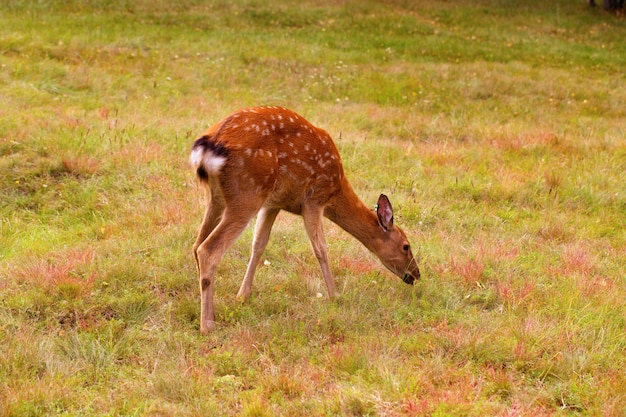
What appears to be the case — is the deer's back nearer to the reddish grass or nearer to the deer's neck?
the deer's neck

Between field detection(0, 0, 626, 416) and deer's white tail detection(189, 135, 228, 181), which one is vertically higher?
deer's white tail detection(189, 135, 228, 181)

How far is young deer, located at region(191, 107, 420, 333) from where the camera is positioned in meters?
5.41

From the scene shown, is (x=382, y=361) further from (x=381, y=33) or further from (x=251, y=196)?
(x=381, y=33)

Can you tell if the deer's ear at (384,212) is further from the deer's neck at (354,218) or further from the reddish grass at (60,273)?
the reddish grass at (60,273)

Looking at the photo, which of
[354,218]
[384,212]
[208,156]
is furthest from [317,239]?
[208,156]

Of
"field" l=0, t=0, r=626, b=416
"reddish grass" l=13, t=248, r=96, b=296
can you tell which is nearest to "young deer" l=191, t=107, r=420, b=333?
"field" l=0, t=0, r=626, b=416

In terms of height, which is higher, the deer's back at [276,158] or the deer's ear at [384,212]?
the deer's back at [276,158]

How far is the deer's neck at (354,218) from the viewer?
20.5 feet

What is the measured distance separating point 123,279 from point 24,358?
4.40 ft

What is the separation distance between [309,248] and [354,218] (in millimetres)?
752

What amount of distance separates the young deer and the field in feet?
0.94

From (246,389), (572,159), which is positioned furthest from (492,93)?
(246,389)

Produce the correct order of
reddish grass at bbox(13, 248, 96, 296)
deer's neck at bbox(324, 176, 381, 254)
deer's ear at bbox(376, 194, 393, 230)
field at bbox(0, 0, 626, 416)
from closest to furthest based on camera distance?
1. field at bbox(0, 0, 626, 416)
2. reddish grass at bbox(13, 248, 96, 296)
3. deer's ear at bbox(376, 194, 393, 230)
4. deer's neck at bbox(324, 176, 381, 254)

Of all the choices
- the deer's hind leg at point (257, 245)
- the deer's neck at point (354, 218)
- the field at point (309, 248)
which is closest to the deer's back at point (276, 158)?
the deer's neck at point (354, 218)
